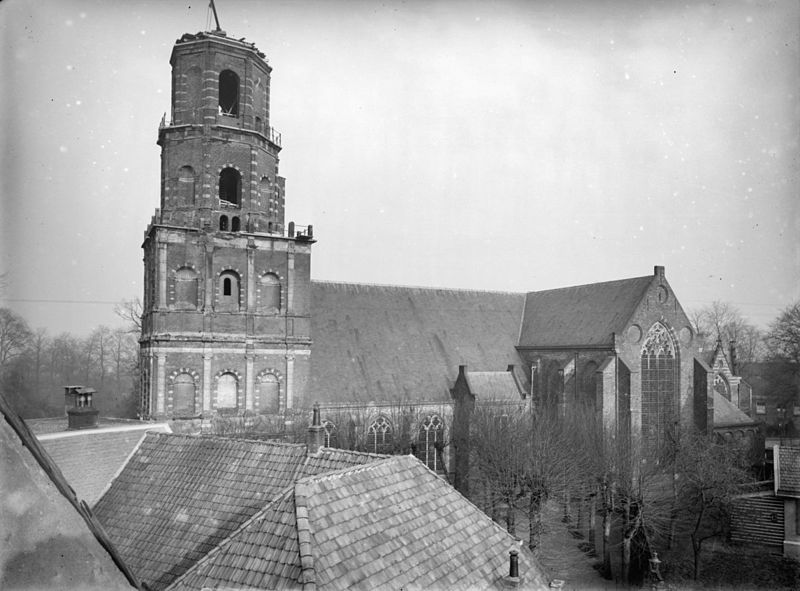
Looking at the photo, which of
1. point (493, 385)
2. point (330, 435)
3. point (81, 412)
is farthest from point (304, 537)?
point (493, 385)

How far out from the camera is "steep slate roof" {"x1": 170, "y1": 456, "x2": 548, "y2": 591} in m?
8.46

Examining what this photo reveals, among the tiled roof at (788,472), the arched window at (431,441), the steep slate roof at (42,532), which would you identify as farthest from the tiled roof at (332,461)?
the tiled roof at (788,472)

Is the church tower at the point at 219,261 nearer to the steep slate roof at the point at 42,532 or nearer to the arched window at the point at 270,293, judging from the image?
the arched window at the point at 270,293

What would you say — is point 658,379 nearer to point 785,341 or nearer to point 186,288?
point 785,341

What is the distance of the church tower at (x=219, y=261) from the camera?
1152 inches

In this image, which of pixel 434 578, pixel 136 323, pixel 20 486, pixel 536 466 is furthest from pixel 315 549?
pixel 136 323

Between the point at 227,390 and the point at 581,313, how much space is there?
25.3 meters

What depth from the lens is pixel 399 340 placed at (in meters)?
38.1

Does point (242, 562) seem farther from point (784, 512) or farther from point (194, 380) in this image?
point (784, 512)

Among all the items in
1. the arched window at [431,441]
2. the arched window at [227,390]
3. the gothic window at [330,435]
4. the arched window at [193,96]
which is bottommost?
the arched window at [431,441]

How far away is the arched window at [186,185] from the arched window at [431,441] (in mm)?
19223

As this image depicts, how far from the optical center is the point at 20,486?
309 cm

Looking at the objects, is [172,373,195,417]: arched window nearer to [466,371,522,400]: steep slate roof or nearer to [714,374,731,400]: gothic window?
[466,371,522,400]: steep slate roof

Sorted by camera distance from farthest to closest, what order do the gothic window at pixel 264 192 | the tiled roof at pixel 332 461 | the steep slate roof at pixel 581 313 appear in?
the steep slate roof at pixel 581 313
the gothic window at pixel 264 192
the tiled roof at pixel 332 461
